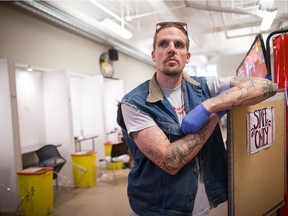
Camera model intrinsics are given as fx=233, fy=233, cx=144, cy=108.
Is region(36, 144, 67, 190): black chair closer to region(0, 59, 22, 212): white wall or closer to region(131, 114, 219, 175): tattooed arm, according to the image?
region(0, 59, 22, 212): white wall

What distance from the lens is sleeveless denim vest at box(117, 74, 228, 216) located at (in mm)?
1000

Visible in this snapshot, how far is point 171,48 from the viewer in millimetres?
Answer: 1065

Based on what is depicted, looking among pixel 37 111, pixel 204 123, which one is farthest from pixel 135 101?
pixel 37 111

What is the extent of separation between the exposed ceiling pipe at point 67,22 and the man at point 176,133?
339 centimetres

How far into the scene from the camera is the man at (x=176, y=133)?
934 mm

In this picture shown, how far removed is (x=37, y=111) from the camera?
14.5 ft

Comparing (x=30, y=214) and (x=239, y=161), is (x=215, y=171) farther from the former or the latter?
(x=30, y=214)

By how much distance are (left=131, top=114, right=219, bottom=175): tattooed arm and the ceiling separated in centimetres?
338

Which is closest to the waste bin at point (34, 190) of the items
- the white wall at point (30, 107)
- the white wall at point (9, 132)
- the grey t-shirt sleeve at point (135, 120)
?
the white wall at point (9, 132)

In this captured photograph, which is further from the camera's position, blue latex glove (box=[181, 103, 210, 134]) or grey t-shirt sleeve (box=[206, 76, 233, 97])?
grey t-shirt sleeve (box=[206, 76, 233, 97])

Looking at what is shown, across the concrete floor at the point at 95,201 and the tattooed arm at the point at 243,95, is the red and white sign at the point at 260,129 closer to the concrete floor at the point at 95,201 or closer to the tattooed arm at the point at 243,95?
the tattooed arm at the point at 243,95

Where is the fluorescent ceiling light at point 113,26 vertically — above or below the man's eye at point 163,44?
above

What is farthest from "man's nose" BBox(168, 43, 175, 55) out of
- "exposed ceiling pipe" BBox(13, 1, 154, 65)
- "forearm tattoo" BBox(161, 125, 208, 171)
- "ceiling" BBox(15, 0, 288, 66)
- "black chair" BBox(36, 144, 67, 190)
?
"exposed ceiling pipe" BBox(13, 1, 154, 65)

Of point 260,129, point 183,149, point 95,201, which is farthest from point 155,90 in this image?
point 95,201
